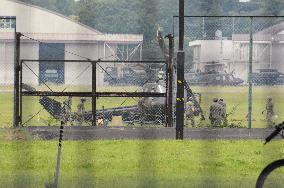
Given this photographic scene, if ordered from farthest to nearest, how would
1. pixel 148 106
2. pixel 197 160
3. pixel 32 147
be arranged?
pixel 148 106 < pixel 32 147 < pixel 197 160

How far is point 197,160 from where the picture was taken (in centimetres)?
1792

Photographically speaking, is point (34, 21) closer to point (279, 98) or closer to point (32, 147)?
point (279, 98)

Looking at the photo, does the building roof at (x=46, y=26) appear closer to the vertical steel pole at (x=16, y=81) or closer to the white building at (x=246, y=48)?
the white building at (x=246, y=48)

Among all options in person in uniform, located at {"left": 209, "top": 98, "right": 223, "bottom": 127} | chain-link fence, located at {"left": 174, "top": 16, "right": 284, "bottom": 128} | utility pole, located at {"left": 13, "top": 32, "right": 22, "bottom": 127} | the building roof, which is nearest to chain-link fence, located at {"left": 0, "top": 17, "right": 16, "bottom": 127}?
utility pole, located at {"left": 13, "top": 32, "right": 22, "bottom": 127}

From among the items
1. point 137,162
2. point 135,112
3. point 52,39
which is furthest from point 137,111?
point 52,39

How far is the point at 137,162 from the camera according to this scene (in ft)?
57.7

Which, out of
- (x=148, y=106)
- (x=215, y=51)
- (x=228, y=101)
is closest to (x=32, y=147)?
(x=148, y=106)

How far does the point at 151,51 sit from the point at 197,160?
27012 millimetres

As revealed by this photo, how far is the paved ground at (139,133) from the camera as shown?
2214cm

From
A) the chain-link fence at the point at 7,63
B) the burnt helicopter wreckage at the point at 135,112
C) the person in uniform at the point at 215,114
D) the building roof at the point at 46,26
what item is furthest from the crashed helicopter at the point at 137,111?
the building roof at the point at 46,26

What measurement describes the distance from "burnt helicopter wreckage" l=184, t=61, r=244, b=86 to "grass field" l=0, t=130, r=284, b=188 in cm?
2105

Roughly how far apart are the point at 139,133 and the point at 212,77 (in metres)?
21.8

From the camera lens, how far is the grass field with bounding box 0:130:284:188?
14703 mm

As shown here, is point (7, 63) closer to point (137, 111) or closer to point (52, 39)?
point (52, 39)
